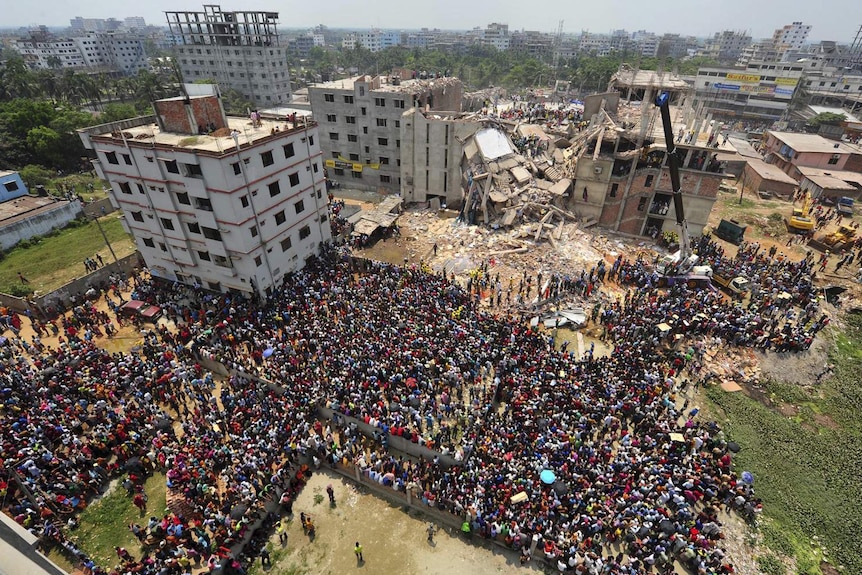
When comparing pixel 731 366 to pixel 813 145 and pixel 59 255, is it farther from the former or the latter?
pixel 59 255

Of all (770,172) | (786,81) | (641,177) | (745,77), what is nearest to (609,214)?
(641,177)

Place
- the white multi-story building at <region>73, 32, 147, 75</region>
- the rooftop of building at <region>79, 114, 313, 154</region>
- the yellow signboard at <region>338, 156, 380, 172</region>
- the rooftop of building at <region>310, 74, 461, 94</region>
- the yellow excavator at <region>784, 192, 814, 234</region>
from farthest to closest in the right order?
the white multi-story building at <region>73, 32, 147, 75</region> → the yellow signboard at <region>338, 156, 380, 172</region> → the rooftop of building at <region>310, 74, 461, 94</region> → the yellow excavator at <region>784, 192, 814, 234</region> → the rooftop of building at <region>79, 114, 313, 154</region>

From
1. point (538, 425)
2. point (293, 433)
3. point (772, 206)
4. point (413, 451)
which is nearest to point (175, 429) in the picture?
point (293, 433)

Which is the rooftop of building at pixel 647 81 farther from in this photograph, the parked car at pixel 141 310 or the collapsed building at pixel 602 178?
the parked car at pixel 141 310

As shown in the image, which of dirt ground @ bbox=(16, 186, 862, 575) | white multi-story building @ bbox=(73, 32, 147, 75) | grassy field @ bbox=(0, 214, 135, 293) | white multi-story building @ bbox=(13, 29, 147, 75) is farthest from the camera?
white multi-story building @ bbox=(73, 32, 147, 75)

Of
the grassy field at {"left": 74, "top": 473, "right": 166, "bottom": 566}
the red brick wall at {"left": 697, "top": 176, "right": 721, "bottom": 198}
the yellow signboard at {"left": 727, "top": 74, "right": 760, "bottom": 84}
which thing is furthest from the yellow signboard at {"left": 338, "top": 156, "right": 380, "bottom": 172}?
the yellow signboard at {"left": 727, "top": 74, "right": 760, "bottom": 84}

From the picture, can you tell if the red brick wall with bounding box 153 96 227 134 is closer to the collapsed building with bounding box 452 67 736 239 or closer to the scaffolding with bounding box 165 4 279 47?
the collapsed building with bounding box 452 67 736 239
